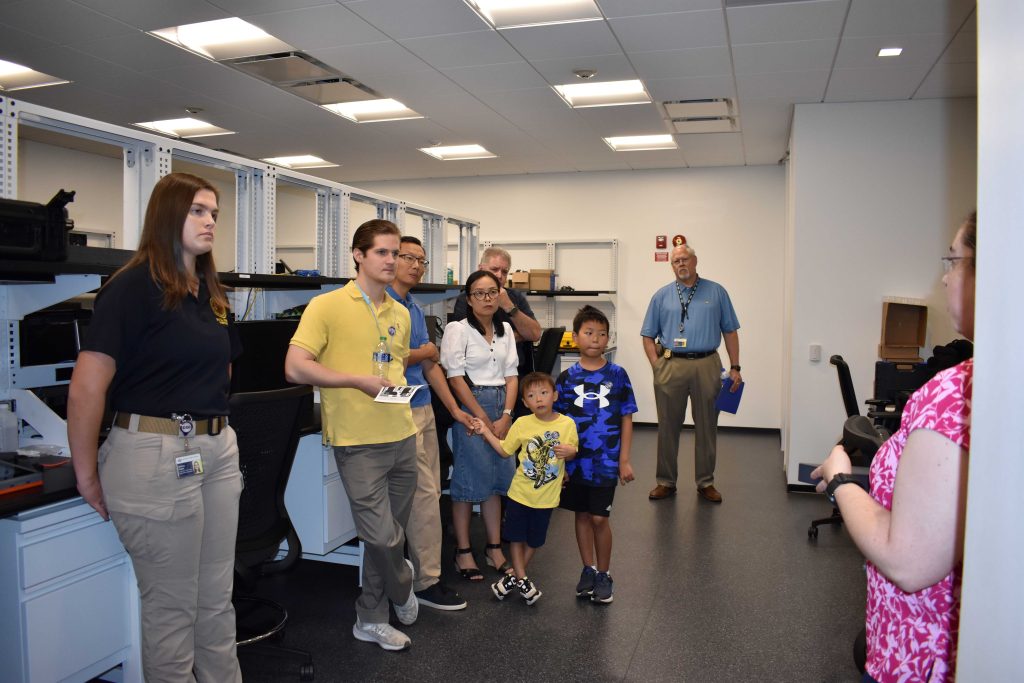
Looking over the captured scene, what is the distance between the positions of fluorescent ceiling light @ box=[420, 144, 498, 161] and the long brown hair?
208 inches

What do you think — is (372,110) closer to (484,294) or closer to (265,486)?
(484,294)

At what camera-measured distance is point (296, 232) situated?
925 cm

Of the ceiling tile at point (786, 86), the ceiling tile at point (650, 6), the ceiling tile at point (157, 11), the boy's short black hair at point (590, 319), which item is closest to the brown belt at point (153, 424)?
the boy's short black hair at point (590, 319)

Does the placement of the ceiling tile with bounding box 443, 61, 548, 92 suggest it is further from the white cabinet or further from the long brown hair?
the white cabinet

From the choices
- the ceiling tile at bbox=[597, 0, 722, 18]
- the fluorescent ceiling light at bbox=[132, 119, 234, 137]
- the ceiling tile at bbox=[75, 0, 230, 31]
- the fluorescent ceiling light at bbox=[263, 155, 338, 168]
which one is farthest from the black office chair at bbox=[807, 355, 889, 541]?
the fluorescent ceiling light at bbox=[263, 155, 338, 168]

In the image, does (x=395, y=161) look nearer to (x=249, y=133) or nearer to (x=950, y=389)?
(x=249, y=133)

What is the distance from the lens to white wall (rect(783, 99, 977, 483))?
5.09m

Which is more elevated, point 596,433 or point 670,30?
point 670,30

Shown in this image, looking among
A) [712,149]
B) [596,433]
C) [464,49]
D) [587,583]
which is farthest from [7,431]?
[712,149]

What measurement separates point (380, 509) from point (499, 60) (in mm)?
3032

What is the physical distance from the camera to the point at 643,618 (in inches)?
120

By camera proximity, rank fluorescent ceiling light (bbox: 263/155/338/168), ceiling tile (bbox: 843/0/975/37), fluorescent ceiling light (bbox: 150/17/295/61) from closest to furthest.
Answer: ceiling tile (bbox: 843/0/975/37) < fluorescent ceiling light (bbox: 150/17/295/61) < fluorescent ceiling light (bbox: 263/155/338/168)

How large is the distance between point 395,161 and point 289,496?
5316mm

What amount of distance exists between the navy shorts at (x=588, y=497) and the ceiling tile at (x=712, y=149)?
14.1 feet
